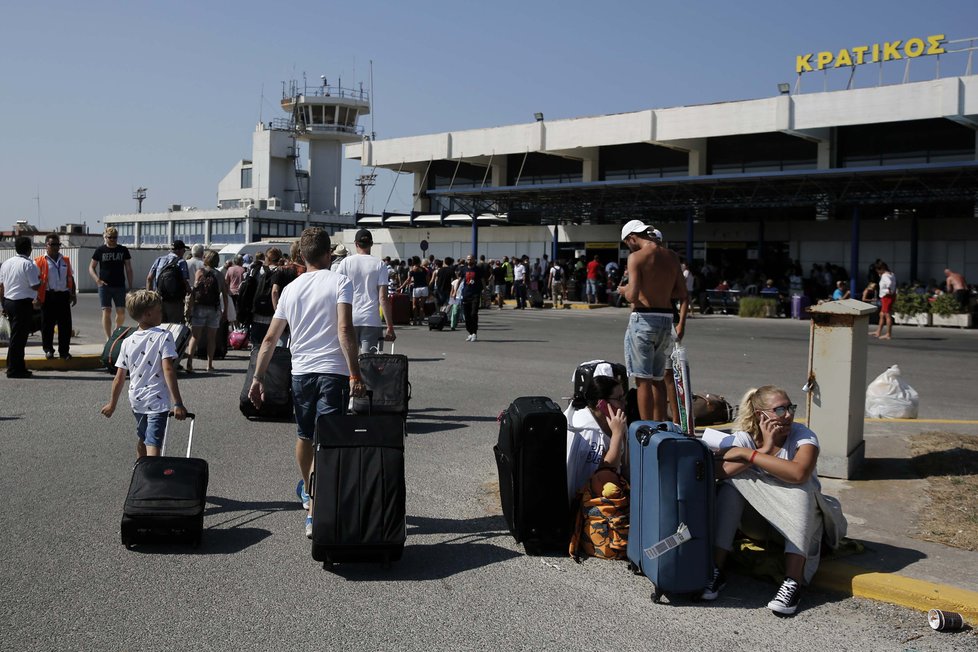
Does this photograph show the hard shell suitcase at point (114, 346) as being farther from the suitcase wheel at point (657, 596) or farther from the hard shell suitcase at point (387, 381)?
the suitcase wheel at point (657, 596)

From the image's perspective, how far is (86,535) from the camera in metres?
5.75

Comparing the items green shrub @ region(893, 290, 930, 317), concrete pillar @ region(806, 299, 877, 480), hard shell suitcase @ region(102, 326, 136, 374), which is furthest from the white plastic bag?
green shrub @ region(893, 290, 930, 317)

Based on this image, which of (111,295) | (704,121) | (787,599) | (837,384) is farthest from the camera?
(704,121)

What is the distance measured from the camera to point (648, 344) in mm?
7312

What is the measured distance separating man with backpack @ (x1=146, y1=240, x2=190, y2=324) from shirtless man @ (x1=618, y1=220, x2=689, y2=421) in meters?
6.94

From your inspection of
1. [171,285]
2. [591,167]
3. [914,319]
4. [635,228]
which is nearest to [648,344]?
[635,228]

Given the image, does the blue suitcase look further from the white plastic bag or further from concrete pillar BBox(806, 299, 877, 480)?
the white plastic bag

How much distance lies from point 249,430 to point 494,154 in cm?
3716

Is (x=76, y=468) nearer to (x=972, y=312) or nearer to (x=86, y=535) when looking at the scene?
(x=86, y=535)

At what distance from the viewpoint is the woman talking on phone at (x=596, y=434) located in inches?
226

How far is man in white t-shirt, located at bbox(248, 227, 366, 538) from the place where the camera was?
5.82 m

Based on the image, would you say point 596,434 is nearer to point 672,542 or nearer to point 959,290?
point 672,542

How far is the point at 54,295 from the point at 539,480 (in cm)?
992

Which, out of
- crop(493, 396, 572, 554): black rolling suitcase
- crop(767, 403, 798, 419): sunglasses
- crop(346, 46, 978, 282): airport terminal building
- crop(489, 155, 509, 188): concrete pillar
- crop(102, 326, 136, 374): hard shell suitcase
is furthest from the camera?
crop(489, 155, 509, 188): concrete pillar
